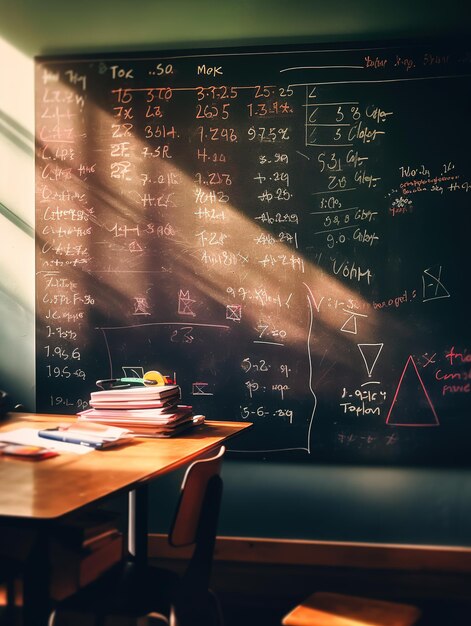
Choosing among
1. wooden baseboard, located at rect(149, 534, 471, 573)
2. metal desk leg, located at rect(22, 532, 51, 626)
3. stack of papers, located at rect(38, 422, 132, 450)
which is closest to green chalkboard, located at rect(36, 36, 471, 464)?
wooden baseboard, located at rect(149, 534, 471, 573)

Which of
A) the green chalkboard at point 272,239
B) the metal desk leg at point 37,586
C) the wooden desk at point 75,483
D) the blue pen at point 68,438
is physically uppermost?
the green chalkboard at point 272,239

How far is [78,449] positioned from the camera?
267cm

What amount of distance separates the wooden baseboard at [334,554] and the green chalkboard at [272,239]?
48cm

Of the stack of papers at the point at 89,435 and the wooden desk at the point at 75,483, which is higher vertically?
the stack of papers at the point at 89,435

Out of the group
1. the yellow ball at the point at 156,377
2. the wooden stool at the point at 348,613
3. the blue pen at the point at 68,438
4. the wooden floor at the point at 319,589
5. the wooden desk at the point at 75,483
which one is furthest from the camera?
the wooden floor at the point at 319,589

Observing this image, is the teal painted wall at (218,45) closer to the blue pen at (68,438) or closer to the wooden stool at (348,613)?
the blue pen at (68,438)

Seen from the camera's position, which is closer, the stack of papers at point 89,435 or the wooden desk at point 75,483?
the wooden desk at point 75,483

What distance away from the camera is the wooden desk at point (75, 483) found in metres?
1.94

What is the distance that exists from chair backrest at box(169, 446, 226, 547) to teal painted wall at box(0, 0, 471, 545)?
5.86ft

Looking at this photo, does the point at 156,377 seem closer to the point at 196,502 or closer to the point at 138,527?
the point at 138,527

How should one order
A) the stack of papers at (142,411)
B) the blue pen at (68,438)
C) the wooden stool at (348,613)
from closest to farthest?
1. the wooden stool at (348,613)
2. the blue pen at (68,438)
3. the stack of papers at (142,411)

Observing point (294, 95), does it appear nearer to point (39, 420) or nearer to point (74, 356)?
point (74, 356)

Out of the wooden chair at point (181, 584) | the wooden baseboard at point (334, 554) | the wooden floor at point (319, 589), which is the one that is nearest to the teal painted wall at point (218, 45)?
the wooden baseboard at point (334, 554)

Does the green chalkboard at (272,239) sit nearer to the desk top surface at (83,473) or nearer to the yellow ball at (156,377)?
the yellow ball at (156,377)
